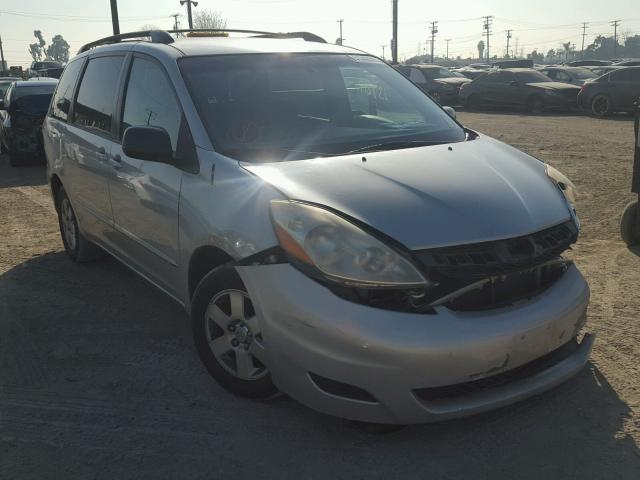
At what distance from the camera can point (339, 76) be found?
4.10 meters

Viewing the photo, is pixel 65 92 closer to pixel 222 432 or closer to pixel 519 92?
pixel 222 432

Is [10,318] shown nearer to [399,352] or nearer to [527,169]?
[399,352]

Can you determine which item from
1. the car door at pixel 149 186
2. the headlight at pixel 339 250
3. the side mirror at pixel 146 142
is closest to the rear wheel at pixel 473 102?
the car door at pixel 149 186

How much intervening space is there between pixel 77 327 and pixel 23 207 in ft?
15.5

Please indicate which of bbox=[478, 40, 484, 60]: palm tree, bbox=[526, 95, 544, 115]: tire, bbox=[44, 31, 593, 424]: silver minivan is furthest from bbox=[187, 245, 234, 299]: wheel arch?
bbox=[478, 40, 484, 60]: palm tree

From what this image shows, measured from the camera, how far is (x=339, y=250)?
8.45 ft

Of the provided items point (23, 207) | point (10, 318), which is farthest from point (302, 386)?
point (23, 207)

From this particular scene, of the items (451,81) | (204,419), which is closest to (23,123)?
(204,419)

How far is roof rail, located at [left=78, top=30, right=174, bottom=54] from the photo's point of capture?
412 centimetres

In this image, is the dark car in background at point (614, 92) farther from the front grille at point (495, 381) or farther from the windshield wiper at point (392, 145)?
the front grille at point (495, 381)

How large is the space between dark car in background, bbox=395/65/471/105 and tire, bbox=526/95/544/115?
3.91 metres

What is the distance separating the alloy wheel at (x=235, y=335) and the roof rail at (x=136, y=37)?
1.96 metres

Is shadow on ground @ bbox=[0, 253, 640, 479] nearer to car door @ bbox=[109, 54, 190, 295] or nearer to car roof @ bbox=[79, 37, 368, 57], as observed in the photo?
car door @ bbox=[109, 54, 190, 295]

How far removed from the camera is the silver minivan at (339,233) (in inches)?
98.6
